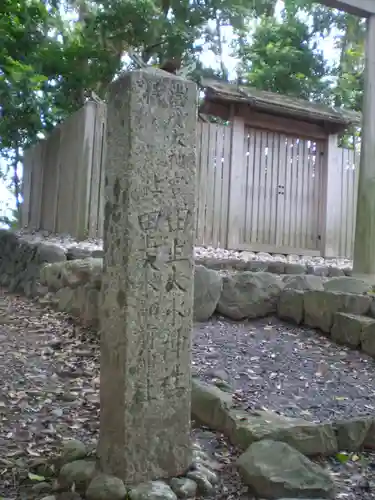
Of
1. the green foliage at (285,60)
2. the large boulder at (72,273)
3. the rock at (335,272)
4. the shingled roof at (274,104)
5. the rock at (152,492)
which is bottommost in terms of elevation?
the rock at (152,492)

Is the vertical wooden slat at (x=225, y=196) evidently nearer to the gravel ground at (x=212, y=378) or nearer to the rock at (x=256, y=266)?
the rock at (x=256, y=266)

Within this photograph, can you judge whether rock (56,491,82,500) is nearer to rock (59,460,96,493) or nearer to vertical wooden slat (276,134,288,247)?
rock (59,460,96,493)

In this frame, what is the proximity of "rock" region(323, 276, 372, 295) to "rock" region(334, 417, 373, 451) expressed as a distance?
180 cm

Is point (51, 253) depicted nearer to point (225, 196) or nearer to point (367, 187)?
point (225, 196)

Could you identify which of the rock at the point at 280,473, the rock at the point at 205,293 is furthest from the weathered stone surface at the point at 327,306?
the rock at the point at 280,473

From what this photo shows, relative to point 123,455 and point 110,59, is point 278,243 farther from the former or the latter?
point 123,455

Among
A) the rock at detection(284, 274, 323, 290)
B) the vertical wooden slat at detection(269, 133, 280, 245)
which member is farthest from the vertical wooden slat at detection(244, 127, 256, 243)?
the rock at detection(284, 274, 323, 290)

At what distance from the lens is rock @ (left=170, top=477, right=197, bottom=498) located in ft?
7.58

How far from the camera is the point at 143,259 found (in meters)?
2.34

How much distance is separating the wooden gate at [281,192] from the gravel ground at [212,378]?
10.1 ft

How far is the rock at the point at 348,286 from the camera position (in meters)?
4.68

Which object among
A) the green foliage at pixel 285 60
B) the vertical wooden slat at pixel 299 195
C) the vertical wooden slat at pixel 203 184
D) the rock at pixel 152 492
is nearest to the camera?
the rock at pixel 152 492

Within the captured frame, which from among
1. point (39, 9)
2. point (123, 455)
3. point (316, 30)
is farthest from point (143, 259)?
point (316, 30)

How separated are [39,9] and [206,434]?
6158 millimetres
